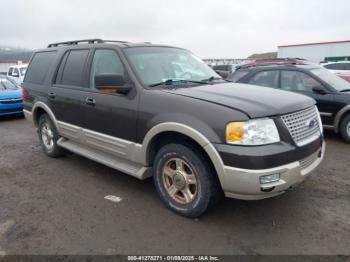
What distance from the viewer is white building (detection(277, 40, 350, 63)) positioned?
29.7 metres

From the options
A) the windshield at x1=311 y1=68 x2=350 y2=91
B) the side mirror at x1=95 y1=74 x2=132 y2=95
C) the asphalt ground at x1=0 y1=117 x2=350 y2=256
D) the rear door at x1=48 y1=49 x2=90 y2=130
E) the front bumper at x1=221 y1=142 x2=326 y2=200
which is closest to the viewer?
the front bumper at x1=221 y1=142 x2=326 y2=200

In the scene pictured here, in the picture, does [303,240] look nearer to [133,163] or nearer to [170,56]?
[133,163]

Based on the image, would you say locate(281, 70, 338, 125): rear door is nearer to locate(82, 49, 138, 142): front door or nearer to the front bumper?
the front bumper

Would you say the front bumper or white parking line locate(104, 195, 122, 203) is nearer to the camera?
the front bumper

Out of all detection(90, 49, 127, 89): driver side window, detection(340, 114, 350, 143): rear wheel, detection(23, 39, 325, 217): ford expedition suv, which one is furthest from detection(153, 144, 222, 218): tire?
detection(340, 114, 350, 143): rear wheel

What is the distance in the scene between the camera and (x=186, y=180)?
132 inches

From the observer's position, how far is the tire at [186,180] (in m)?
3.15

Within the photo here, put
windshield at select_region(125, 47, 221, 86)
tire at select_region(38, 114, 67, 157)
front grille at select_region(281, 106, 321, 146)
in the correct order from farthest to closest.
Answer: tire at select_region(38, 114, 67, 157), windshield at select_region(125, 47, 221, 86), front grille at select_region(281, 106, 321, 146)

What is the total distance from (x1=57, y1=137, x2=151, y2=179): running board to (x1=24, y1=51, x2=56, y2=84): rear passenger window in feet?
4.23

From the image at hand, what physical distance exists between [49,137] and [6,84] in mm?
6630

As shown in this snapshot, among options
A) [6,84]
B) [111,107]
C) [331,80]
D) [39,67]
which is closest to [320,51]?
[331,80]

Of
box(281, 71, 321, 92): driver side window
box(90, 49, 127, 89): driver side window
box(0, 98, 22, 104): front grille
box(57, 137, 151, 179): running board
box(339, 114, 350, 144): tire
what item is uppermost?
box(90, 49, 127, 89): driver side window

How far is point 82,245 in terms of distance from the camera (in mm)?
2984

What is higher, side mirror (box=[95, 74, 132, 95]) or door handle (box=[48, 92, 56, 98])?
side mirror (box=[95, 74, 132, 95])
